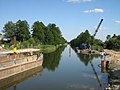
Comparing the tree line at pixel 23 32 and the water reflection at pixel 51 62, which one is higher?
the tree line at pixel 23 32

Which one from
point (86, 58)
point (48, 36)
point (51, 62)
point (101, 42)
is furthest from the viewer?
point (101, 42)

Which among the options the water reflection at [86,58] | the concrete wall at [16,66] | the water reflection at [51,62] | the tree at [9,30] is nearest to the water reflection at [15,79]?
the concrete wall at [16,66]

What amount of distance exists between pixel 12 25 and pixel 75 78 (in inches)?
3181

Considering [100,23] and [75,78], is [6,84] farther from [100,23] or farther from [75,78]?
[100,23]

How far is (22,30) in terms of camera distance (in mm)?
121375

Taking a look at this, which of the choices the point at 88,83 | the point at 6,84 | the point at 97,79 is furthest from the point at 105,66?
the point at 6,84

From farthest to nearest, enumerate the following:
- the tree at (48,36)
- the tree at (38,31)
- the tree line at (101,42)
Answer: the tree at (48,36), the tree line at (101,42), the tree at (38,31)

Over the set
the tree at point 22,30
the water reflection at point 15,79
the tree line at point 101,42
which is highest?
the tree at point 22,30

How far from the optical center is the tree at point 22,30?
4793 inches

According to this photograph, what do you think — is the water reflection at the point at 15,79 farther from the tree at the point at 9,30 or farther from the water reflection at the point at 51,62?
the tree at the point at 9,30

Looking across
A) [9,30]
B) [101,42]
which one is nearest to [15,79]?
[9,30]

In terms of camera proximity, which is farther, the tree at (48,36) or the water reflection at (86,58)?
the tree at (48,36)

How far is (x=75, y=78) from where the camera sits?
1946 inches

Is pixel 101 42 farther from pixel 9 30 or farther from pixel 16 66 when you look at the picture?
pixel 16 66
